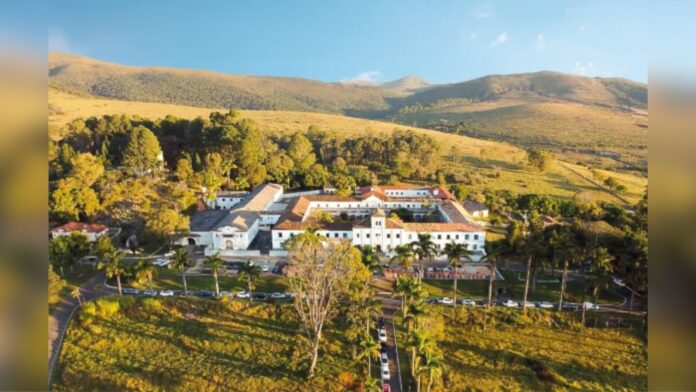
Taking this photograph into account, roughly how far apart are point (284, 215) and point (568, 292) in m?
38.1

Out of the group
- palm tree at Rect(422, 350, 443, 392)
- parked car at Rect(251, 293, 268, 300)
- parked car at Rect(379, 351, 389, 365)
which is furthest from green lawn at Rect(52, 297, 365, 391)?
palm tree at Rect(422, 350, 443, 392)

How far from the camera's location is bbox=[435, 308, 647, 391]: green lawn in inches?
1216

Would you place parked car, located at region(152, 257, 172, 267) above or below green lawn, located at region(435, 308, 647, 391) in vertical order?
above

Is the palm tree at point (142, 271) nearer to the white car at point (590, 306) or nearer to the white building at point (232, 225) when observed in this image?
the white building at point (232, 225)

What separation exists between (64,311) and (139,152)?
49.0 metres

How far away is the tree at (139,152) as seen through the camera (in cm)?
8150

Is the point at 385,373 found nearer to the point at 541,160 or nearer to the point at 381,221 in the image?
the point at 381,221

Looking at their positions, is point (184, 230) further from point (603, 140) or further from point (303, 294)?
point (603, 140)

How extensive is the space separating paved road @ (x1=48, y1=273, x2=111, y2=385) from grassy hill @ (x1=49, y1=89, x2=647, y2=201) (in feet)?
236

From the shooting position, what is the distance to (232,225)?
55.2m

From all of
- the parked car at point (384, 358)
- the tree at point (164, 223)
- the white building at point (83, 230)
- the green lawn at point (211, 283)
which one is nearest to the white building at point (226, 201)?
the white building at point (83, 230)

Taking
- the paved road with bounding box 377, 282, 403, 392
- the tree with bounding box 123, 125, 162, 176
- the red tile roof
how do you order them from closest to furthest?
1. the paved road with bounding box 377, 282, 403, 392
2. the red tile roof
3. the tree with bounding box 123, 125, 162, 176

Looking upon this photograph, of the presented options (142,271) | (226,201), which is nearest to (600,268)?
(142,271)

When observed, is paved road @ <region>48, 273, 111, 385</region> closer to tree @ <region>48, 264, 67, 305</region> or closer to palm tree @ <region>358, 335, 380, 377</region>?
tree @ <region>48, 264, 67, 305</region>
